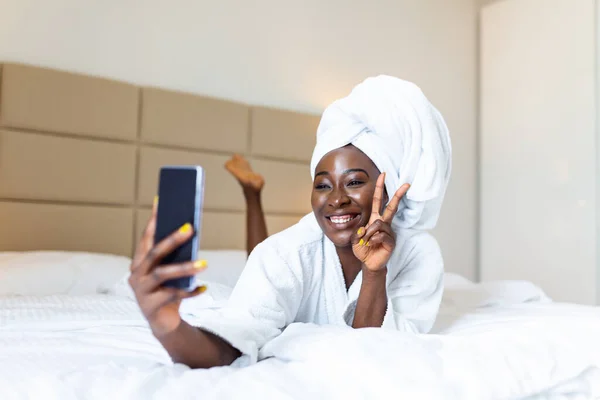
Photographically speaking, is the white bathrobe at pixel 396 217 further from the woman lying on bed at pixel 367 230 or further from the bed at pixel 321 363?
the bed at pixel 321 363

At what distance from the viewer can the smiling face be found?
1202 millimetres

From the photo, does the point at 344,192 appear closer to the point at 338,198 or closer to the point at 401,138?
the point at 338,198

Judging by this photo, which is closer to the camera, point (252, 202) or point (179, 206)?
point (179, 206)

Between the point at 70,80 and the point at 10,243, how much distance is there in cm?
67

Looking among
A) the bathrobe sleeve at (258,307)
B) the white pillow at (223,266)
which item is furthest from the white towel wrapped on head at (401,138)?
the white pillow at (223,266)

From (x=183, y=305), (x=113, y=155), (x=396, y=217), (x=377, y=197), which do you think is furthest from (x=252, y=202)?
(x=377, y=197)

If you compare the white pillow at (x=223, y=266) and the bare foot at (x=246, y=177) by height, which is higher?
the bare foot at (x=246, y=177)

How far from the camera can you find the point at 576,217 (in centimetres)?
310

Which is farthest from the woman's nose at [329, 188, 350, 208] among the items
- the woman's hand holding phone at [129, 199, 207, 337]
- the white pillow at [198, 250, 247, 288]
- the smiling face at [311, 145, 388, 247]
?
the white pillow at [198, 250, 247, 288]

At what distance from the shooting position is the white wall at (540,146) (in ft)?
10.2

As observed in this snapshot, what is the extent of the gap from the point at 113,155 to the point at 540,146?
2.31 meters

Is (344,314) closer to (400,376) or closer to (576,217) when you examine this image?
(400,376)

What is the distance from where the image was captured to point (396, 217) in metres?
1.31

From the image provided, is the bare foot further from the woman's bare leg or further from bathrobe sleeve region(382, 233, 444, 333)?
bathrobe sleeve region(382, 233, 444, 333)
